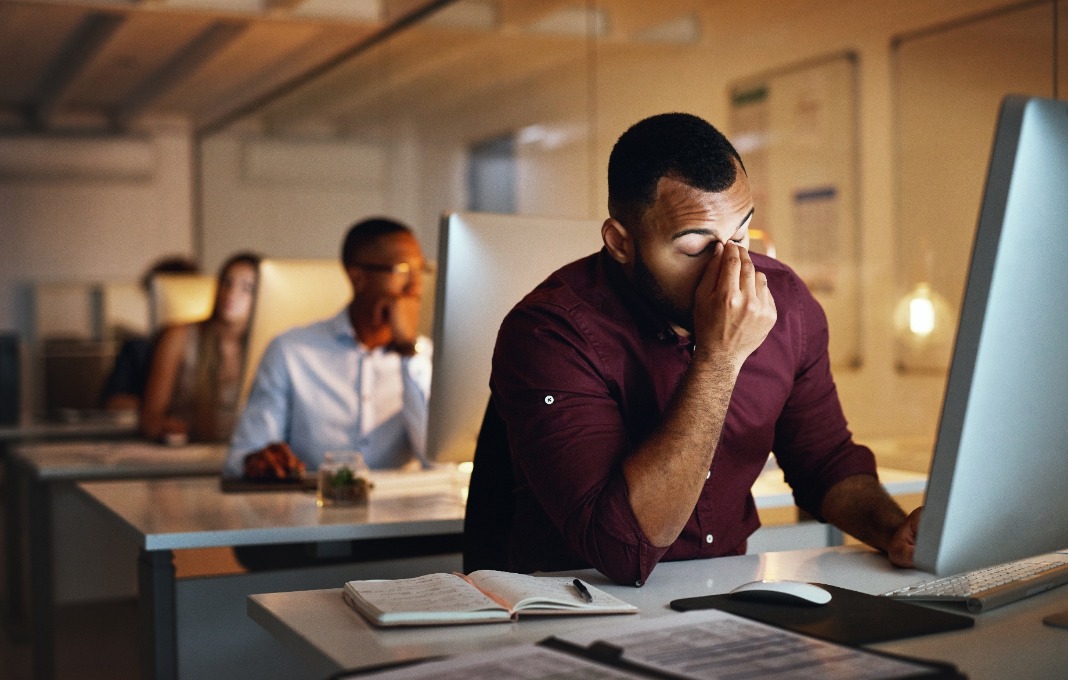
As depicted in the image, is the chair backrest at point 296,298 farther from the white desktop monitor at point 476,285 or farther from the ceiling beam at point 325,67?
the ceiling beam at point 325,67

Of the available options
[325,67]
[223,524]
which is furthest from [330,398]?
[325,67]

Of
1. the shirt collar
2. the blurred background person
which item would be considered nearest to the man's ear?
the shirt collar

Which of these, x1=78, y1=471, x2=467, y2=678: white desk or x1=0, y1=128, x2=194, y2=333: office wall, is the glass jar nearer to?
x1=78, y1=471, x2=467, y2=678: white desk

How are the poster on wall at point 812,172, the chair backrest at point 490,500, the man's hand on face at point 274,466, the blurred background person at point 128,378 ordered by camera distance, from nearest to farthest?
the chair backrest at point 490,500 < the man's hand on face at point 274,466 < the poster on wall at point 812,172 < the blurred background person at point 128,378

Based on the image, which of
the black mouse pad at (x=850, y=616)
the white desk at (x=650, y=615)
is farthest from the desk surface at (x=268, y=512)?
the black mouse pad at (x=850, y=616)

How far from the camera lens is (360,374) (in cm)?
312

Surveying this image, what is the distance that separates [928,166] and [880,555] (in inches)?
83.8

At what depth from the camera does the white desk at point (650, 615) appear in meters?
1.15

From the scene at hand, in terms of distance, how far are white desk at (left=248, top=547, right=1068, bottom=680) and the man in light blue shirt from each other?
4.80ft

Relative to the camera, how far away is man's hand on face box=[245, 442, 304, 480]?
267 cm

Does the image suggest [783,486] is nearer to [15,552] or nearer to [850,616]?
[850,616]

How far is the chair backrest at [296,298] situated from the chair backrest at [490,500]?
1.51 m

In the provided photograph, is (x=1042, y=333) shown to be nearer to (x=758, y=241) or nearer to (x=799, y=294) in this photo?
(x=799, y=294)

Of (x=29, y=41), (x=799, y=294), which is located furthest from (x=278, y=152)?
(x=799, y=294)
